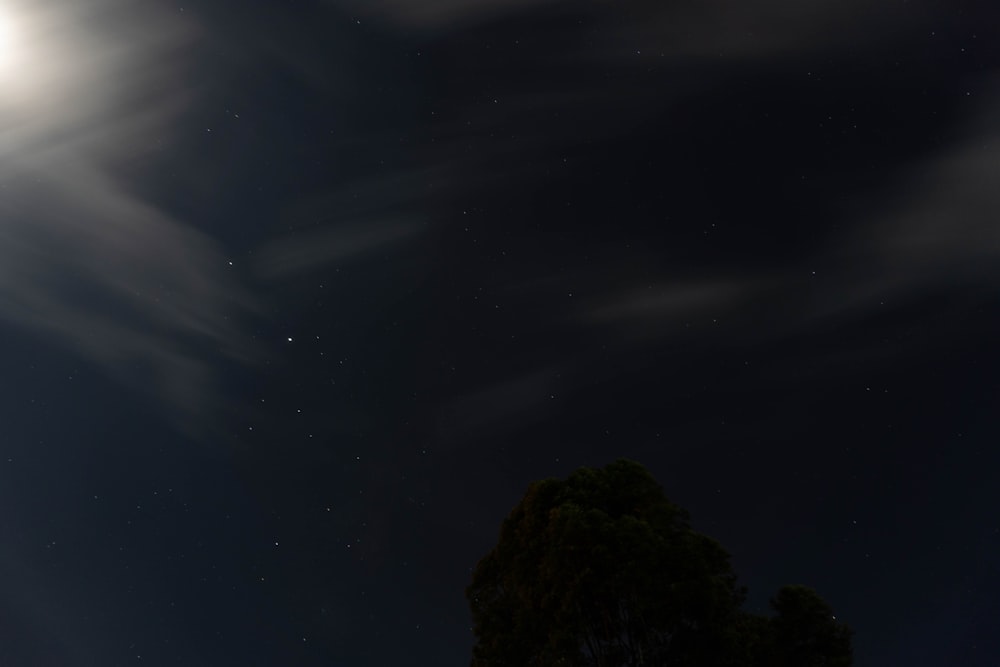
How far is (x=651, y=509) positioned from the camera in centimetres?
2206

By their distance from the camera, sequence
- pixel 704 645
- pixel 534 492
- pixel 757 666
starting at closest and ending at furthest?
pixel 704 645 → pixel 757 666 → pixel 534 492

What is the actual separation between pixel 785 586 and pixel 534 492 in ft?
25.6

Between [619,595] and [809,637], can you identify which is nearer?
[619,595]

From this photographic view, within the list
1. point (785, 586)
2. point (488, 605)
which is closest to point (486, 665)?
point (488, 605)

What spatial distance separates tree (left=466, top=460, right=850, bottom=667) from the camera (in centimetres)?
2038

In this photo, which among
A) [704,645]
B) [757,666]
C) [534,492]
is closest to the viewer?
[704,645]

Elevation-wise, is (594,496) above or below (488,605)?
above

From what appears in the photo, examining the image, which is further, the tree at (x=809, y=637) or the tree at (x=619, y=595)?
the tree at (x=809, y=637)

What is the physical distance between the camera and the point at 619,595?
68.2 ft

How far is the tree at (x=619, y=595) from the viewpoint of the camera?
20.4 meters

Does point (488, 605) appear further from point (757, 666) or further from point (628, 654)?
point (757, 666)

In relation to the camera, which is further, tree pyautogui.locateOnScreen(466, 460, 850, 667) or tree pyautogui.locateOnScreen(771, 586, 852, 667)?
tree pyautogui.locateOnScreen(771, 586, 852, 667)

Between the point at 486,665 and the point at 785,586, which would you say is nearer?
the point at 486,665

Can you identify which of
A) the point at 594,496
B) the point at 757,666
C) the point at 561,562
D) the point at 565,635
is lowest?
the point at 757,666
